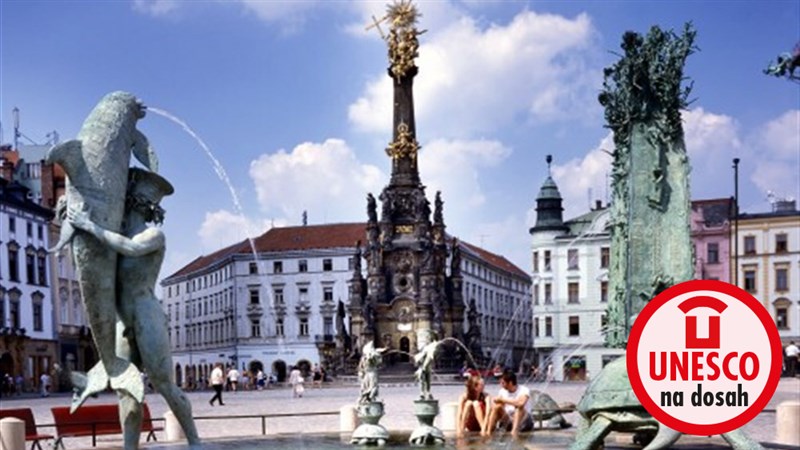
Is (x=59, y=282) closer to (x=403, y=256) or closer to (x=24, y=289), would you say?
(x=24, y=289)

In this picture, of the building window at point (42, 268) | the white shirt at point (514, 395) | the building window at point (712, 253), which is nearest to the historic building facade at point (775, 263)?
the building window at point (712, 253)

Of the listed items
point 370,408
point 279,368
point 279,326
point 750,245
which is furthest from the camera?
point 279,326

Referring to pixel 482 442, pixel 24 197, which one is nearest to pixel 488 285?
pixel 24 197

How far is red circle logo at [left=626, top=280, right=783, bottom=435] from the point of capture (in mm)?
4352

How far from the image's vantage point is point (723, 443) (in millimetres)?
10609

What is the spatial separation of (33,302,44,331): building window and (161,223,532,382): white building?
3211cm

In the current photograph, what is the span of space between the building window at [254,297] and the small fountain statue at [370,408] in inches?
3445

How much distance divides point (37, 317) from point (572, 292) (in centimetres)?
4009

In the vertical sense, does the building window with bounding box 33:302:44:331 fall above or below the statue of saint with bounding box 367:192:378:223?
below

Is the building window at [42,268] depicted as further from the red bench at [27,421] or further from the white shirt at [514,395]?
the white shirt at [514,395]

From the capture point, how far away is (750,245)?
7575 centimetres

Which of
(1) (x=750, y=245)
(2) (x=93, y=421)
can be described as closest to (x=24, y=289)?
(1) (x=750, y=245)

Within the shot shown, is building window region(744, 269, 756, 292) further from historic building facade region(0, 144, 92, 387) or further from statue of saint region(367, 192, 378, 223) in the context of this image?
historic building facade region(0, 144, 92, 387)

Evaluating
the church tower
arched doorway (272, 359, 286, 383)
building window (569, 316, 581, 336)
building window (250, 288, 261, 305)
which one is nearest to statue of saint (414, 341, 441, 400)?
the church tower
